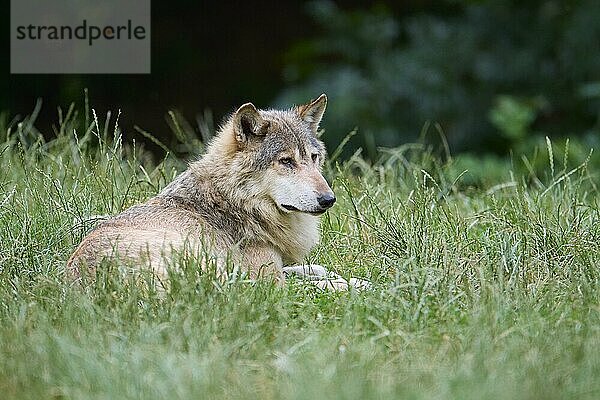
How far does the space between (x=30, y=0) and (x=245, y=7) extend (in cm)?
310

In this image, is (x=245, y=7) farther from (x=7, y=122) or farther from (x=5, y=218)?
(x=5, y=218)

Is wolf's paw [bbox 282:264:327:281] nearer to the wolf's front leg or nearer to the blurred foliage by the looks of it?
the wolf's front leg

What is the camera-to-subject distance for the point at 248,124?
5.72 metres

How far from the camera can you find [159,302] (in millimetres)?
4598

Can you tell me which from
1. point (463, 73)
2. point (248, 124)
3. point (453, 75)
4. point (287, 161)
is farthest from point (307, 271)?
point (463, 73)

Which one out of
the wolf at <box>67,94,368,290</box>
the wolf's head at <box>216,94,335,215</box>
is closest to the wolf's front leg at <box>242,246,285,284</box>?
the wolf at <box>67,94,368,290</box>

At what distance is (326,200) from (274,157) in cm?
42

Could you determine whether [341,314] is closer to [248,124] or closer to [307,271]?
[307,271]

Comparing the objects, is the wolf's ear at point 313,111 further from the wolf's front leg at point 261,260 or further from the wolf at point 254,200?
the wolf's front leg at point 261,260

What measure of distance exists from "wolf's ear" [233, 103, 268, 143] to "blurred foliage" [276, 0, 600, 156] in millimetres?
5506

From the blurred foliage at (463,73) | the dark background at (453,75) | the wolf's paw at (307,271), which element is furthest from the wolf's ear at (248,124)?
the blurred foliage at (463,73)

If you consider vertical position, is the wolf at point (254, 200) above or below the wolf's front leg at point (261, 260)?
Result: above

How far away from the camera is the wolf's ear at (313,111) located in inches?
238

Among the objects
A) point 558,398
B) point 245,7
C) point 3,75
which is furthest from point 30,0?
point 558,398
